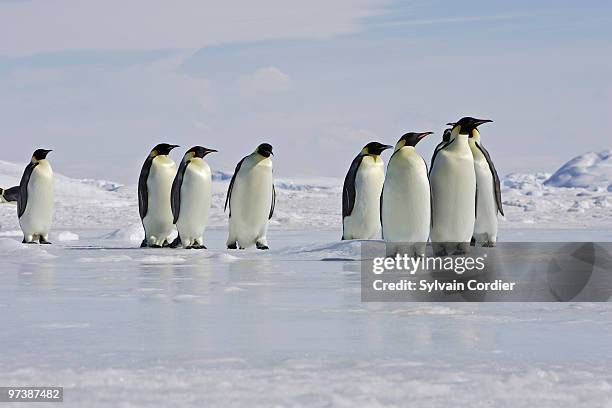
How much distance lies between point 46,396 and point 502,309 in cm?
285

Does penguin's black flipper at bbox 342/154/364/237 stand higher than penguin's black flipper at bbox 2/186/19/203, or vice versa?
penguin's black flipper at bbox 342/154/364/237

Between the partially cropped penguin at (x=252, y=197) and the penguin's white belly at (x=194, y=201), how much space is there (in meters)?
0.31

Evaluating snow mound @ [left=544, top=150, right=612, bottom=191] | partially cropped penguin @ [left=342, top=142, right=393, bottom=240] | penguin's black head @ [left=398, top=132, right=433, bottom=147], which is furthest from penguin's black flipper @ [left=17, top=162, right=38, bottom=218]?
snow mound @ [left=544, top=150, right=612, bottom=191]

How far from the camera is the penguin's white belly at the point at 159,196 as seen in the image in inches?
441

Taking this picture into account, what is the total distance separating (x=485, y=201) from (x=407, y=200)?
202cm

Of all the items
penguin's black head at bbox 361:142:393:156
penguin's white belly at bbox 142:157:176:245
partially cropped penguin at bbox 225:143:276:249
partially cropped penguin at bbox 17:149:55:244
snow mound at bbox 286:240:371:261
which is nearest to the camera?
snow mound at bbox 286:240:371:261

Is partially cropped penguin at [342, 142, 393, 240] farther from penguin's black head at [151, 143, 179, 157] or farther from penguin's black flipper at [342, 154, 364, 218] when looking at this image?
penguin's black head at [151, 143, 179, 157]

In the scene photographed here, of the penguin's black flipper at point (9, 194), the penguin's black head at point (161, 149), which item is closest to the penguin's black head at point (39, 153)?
the penguin's black head at point (161, 149)

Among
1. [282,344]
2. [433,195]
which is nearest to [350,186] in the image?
[433,195]

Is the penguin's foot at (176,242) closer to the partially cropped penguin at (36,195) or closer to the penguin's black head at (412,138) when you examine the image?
the partially cropped penguin at (36,195)

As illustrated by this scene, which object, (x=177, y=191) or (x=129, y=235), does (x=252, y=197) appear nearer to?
(x=177, y=191)

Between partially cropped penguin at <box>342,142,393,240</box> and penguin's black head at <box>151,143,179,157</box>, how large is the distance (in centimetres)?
216

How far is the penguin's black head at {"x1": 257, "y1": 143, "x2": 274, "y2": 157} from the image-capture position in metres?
10.8

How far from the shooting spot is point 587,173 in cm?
11794
